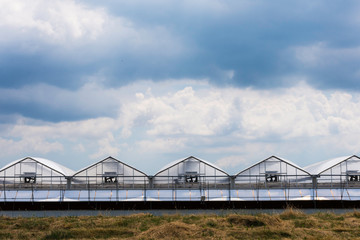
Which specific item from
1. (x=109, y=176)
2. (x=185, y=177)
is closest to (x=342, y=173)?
(x=185, y=177)

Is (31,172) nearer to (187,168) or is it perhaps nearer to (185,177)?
(185,177)

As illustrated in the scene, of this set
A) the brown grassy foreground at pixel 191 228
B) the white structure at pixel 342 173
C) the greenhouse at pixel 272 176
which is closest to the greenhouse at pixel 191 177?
the greenhouse at pixel 272 176

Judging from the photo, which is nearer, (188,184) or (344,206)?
(344,206)

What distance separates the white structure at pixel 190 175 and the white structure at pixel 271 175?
222 cm

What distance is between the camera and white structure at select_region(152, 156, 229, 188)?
52.7 m

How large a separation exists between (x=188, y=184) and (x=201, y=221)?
26.5 m

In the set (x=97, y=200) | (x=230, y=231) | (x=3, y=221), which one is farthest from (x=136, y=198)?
(x=230, y=231)

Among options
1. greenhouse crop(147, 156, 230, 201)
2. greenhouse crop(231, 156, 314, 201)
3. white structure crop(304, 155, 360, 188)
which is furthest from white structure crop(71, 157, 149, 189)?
white structure crop(304, 155, 360, 188)

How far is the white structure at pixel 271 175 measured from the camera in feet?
172

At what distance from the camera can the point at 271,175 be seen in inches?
2079

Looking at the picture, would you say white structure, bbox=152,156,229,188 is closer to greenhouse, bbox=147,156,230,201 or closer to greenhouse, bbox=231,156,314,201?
greenhouse, bbox=147,156,230,201

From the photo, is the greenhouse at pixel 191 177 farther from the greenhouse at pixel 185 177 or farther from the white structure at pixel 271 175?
the white structure at pixel 271 175

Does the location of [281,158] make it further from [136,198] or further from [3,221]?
[3,221]

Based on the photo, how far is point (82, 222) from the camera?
26531mm
